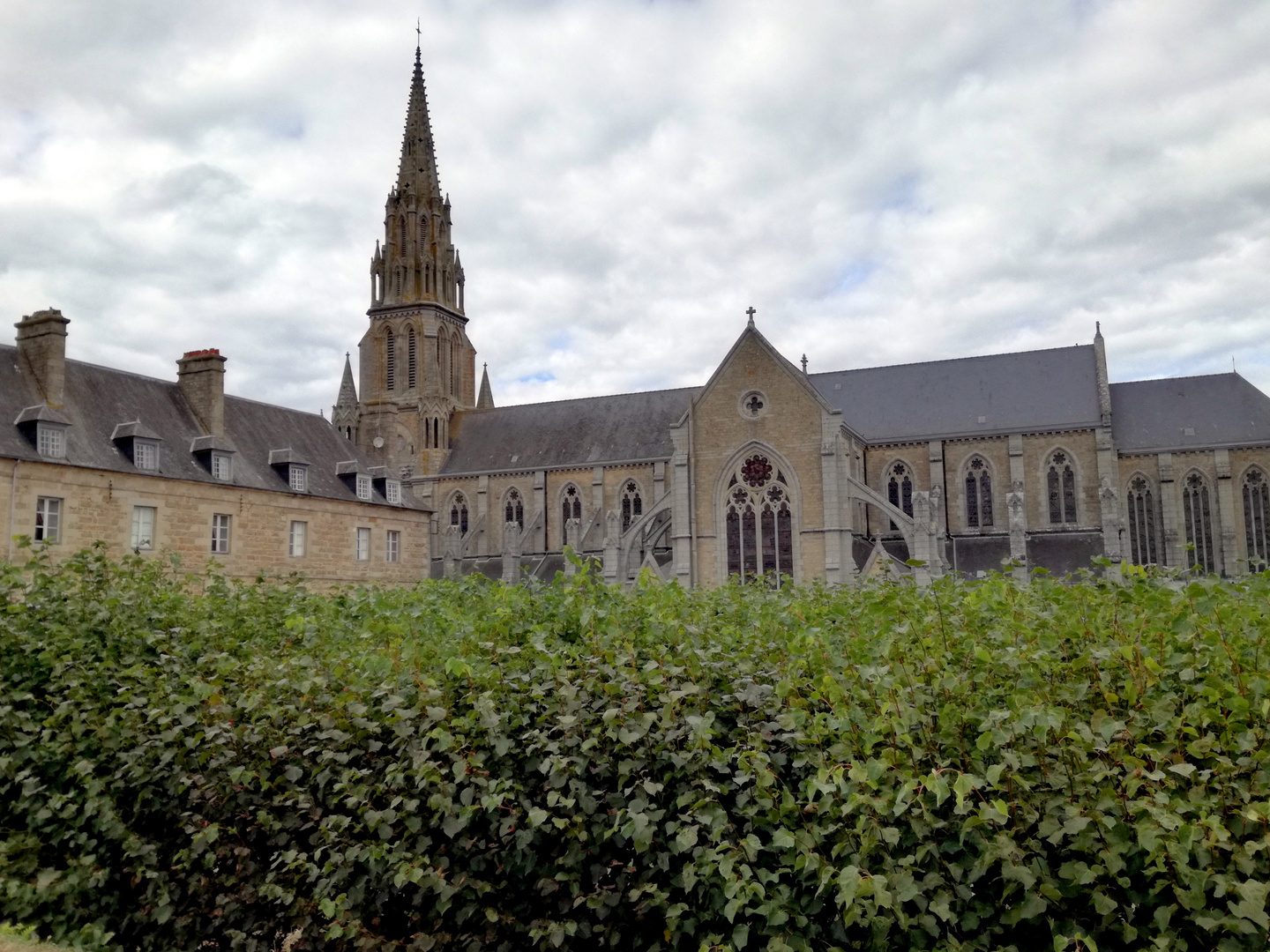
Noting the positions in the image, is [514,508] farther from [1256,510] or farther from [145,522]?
[1256,510]

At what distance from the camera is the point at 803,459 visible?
34000 millimetres

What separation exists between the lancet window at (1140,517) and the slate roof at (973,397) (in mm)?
3453

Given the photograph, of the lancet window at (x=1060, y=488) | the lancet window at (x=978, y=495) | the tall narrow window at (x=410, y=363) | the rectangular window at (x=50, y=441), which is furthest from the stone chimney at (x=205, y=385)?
the lancet window at (x=1060, y=488)

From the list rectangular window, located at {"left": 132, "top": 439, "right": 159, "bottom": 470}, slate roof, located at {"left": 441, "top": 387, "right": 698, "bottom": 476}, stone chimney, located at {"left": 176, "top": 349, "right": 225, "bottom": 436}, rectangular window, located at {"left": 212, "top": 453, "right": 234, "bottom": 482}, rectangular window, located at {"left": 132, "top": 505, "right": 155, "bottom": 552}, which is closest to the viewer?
rectangular window, located at {"left": 132, "top": 505, "right": 155, "bottom": 552}

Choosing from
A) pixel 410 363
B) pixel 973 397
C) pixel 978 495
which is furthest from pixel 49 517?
pixel 973 397

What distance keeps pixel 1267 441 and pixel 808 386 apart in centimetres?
1830

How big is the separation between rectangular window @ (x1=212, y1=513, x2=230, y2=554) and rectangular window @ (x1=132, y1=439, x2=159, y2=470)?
93.5 inches

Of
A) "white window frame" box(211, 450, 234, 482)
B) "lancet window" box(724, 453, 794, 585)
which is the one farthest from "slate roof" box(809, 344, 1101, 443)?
"white window frame" box(211, 450, 234, 482)

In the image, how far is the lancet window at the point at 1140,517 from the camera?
126 feet

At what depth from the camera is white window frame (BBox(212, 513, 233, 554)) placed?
28188 millimetres

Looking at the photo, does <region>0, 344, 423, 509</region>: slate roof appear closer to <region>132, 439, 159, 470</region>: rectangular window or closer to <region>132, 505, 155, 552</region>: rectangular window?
<region>132, 439, 159, 470</region>: rectangular window

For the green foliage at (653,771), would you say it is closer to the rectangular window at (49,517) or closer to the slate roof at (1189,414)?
the rectangular window at (49,517)

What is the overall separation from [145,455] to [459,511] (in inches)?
853

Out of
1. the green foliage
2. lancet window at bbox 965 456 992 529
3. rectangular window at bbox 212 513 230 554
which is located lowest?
the green foliage
